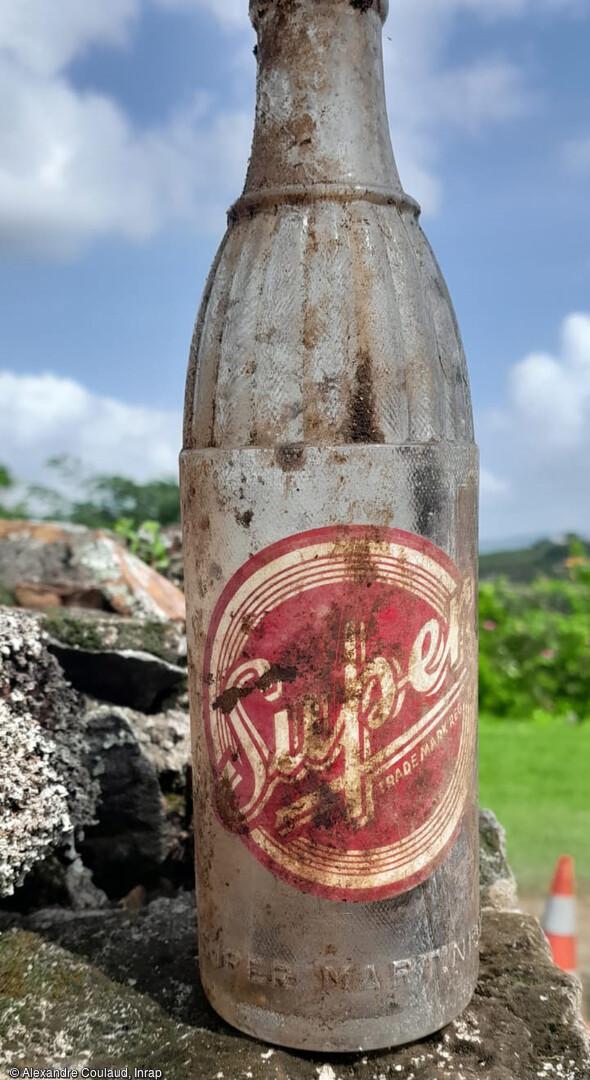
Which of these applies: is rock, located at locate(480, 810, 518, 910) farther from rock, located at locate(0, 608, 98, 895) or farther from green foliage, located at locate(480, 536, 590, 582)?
green foliage, located at locate(480, 536, 590, 582)

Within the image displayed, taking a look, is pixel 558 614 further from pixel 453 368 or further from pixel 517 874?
pixel 453 368

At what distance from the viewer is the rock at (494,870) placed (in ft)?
9.29

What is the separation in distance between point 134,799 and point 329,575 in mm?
1239

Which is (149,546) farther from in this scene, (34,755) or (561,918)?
(561,918)

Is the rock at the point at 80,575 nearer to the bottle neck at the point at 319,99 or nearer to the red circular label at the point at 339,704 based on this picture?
the red circular label at the point at 339,704

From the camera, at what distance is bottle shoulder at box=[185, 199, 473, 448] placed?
6.72ft

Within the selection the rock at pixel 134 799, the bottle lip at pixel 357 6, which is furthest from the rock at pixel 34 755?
the bottle lip at pixel 357 6

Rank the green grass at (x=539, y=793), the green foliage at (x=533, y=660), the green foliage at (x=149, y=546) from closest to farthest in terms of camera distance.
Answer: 1. the green foliage at (x=149, y=546)
2. the green grass at (x=539, y=793)
3. the green foliage at (x=533, y=660)

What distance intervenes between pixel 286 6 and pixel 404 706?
5.12 ft

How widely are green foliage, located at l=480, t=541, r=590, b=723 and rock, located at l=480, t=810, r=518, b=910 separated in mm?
5378

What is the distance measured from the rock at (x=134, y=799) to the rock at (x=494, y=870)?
3.03ft

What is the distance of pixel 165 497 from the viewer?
8.01 m

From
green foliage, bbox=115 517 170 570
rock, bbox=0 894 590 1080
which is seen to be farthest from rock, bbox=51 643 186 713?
green foliage, bbox=115 517 170 570

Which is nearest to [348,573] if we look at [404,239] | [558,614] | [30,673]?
[404,239]
